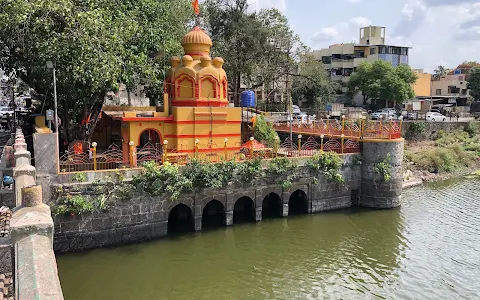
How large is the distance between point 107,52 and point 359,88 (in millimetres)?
43921

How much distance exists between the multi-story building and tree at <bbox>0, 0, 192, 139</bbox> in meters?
47.6

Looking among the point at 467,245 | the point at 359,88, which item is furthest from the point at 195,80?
the point at 359,88

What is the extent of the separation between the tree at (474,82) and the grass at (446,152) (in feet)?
75.5

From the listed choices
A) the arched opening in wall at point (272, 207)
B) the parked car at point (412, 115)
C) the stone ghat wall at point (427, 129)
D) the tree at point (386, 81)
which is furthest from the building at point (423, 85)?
the arched opening in wall at point (272, 207)

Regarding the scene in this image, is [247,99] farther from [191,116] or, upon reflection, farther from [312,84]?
[312,84]

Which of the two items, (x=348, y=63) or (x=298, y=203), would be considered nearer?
(x=298, y=203)

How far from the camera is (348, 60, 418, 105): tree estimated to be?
4891cm

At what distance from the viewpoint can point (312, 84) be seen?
46.0 meters

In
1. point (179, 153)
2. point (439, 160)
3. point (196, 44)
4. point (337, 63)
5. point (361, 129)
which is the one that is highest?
point (337, 63)

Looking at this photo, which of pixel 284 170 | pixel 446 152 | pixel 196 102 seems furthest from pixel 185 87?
pixel 446 152

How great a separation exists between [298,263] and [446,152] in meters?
21.8

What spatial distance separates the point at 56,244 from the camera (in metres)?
14.4

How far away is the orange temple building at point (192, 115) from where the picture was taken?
19047 mm

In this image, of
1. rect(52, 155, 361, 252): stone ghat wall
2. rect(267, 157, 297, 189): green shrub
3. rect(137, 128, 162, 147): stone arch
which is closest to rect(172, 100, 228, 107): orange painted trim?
rect(137, 128, 162, 147): stone arch
